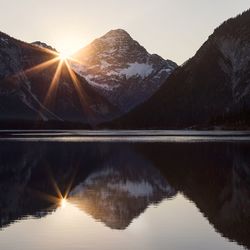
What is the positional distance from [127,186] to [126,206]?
42.1ft

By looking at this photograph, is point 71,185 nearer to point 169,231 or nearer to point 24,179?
point 24,179

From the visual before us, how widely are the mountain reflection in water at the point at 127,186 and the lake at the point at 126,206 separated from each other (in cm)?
6

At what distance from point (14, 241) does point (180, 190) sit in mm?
23763

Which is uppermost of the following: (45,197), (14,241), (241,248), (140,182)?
(140,182)

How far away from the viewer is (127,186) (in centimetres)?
5784

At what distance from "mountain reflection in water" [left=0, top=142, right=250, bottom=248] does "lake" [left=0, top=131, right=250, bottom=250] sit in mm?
61

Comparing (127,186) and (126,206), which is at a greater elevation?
(127,186)

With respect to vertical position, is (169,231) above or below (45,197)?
below

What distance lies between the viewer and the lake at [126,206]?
106ft

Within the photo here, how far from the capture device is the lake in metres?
32.3

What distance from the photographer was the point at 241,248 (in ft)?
98.2

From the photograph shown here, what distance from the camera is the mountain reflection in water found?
40.3m

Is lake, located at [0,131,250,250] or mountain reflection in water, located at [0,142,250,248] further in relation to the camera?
mountain reflection in water, located at [0,142,250,248]

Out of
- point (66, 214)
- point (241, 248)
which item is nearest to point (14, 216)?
point (66, 214)
